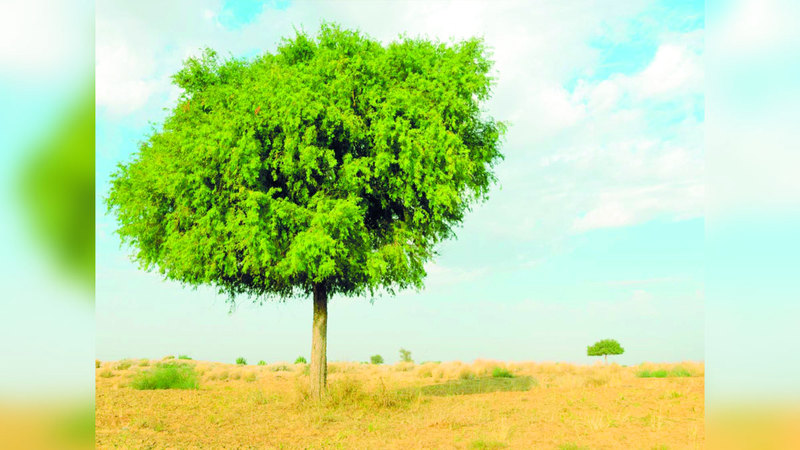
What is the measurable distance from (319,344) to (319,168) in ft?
17.6

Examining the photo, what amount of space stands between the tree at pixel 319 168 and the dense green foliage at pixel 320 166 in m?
0.04

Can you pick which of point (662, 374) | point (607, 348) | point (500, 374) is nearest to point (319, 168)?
point (500, 374)

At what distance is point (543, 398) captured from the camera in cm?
1947

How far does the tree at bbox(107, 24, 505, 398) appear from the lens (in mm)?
14641

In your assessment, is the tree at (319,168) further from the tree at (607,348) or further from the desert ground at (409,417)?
the tree at (607,348)

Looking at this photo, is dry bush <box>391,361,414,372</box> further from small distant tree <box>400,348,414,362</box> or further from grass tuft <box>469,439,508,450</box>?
grass tuft <box>469,439,508,450</box>

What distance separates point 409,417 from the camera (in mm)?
15352

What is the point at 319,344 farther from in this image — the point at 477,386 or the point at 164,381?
the point at 164,381

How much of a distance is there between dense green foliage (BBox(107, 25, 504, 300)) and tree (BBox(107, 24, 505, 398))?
0.04m

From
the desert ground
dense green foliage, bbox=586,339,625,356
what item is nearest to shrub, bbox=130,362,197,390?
the desert ground

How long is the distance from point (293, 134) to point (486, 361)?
89.1 feet

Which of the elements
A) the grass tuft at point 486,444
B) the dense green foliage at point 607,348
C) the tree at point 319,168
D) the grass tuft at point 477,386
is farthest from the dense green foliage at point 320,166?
the dense green foliage at point 607,348
